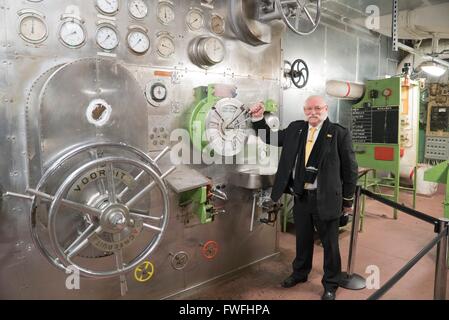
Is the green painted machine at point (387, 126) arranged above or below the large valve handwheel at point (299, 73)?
below

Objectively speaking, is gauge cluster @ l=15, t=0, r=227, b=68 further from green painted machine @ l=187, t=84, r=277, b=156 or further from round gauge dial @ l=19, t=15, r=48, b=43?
green painted machine @ l=187, t=84, r=277, b=156

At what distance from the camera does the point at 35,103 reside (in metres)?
1.38

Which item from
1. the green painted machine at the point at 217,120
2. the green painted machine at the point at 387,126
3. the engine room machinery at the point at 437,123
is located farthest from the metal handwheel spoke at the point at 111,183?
the engine room machinery at the point at 437,123

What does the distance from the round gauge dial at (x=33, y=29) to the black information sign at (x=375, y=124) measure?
3.29 m

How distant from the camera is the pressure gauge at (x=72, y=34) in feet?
4.68

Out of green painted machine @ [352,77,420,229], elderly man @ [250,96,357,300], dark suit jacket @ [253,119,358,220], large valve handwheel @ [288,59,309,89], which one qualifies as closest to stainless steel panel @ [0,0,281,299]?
elderly man @ [250,96,357,300]

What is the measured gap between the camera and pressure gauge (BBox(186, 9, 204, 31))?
6.07 feet

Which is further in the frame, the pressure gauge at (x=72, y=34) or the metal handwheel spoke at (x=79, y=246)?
the pressure gauge at (x=72, y=34)

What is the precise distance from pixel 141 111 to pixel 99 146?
35cm

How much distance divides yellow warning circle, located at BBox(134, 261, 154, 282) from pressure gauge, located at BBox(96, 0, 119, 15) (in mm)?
1297

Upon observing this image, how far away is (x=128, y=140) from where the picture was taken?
5.29 ft

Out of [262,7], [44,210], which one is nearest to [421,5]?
[262,7]

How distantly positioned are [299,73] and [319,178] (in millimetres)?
1528

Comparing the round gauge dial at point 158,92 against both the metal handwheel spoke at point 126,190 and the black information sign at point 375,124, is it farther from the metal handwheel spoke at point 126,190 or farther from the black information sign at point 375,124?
the black information sign at point 375,124
